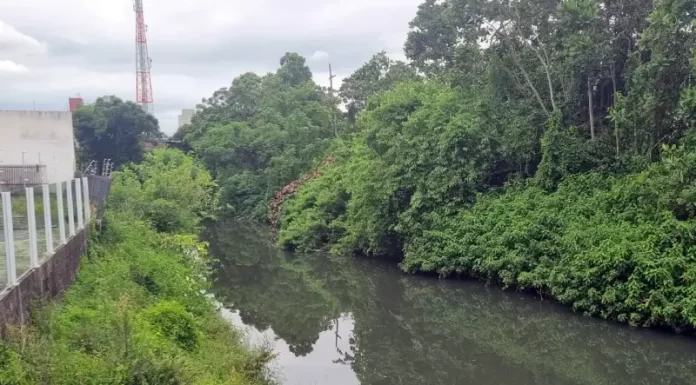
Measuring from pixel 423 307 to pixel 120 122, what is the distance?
27749 millimetres

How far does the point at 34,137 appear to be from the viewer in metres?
15.4

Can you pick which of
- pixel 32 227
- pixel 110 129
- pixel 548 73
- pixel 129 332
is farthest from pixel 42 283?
pixel 110 129

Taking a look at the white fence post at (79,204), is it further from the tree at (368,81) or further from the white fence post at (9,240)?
the tree at (368,81)

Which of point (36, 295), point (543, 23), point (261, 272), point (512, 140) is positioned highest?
point (543, 23)

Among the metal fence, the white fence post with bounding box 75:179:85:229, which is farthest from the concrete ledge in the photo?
the metal fence

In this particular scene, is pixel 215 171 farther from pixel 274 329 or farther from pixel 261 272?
pixel 274 329

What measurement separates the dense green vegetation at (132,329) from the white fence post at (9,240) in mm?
563

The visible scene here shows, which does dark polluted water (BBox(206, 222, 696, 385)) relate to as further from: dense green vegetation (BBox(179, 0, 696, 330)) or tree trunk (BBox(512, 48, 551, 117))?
tree trunk (BBox(512, 48, 551, 117))

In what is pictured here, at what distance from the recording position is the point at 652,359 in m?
10.6

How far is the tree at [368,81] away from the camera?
31422 mm

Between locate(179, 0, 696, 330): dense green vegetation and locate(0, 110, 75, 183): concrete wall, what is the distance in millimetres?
8923

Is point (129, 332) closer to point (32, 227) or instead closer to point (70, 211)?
point (32, 227)

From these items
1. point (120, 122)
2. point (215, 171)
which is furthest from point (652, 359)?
point (120, 122)

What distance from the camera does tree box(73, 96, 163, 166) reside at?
3653 cm
